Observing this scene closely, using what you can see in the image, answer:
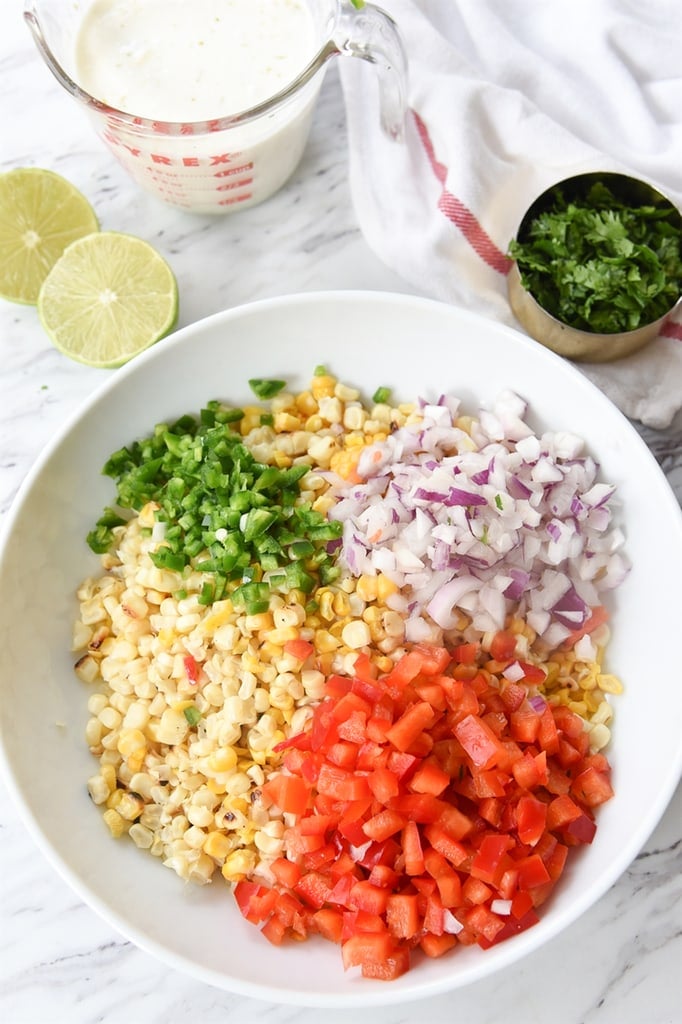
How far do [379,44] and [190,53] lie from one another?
1.37ft

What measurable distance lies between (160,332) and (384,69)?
31.5 inches

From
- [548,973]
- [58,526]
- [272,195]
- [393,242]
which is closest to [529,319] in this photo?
[393,242]

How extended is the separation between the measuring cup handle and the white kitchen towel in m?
0.15

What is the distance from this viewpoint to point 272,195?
258 centimetres

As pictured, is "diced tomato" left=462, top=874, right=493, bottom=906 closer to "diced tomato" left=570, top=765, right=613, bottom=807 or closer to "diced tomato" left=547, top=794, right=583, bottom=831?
"diced tomato" left=547, top=794, right=583, bottom=831

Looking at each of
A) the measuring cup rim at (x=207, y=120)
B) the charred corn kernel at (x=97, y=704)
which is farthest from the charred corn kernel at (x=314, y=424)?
the charred corn kernel at (x=97, y=704)

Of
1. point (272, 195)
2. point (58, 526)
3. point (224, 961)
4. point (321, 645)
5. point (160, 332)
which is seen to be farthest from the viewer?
point (272, 195)

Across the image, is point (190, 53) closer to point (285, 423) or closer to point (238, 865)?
point (285, 423)

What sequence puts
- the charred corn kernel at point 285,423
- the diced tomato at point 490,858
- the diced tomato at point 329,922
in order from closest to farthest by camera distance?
the diced tomato at point 490,858 → the diced tomato at point 329,922 → the charred corn kernel at point 285,423

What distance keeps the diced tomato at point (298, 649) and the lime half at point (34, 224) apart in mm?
1131

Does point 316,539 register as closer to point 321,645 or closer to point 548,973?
point 321,645

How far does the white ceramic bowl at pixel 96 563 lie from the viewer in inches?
75.4

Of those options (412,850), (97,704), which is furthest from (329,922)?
(97,704)

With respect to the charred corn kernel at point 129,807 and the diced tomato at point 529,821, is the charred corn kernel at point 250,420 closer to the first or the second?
the charred corn kernel at point 129,807
